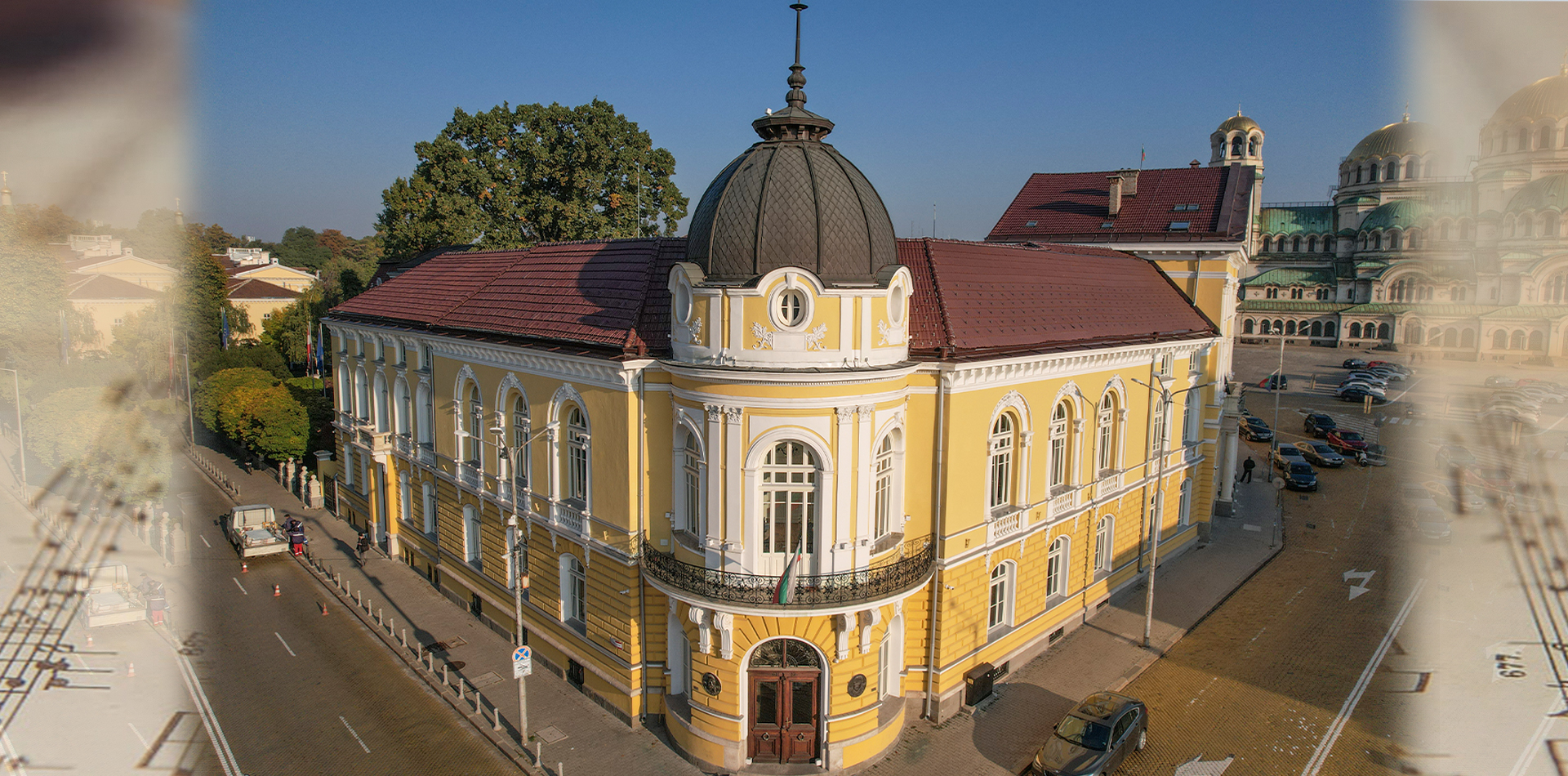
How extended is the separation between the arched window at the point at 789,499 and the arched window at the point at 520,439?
8583 mm

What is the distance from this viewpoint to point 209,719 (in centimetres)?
2089

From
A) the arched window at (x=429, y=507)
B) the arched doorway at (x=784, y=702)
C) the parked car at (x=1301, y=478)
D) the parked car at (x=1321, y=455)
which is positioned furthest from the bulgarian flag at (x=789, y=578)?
the parked car at (x=1321, y=455)

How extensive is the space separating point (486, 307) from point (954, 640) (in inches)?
692

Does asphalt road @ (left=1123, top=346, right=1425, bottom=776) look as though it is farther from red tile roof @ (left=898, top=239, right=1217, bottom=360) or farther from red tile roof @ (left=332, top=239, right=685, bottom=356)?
red tile roof @ (left=332, top=239, right=685, bottom=356)

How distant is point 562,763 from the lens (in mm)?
19562

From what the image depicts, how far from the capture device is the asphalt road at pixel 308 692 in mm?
19891

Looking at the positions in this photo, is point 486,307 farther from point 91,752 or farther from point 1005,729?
point 1005,729

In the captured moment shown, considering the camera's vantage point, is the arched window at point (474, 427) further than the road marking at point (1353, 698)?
Yes

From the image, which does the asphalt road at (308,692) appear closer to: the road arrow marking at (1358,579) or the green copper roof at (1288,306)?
the road arrow marking at (1358,579)

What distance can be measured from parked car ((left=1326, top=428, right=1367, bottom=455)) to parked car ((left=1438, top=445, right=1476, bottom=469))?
21.3 meters

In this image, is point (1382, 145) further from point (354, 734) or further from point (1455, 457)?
point (354, 734)

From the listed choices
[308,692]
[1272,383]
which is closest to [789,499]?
[308,692]

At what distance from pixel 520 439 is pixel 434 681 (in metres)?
7.06

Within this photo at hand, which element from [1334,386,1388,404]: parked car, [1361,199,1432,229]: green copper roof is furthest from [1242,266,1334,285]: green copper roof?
[1334,386,1388,404]: parked car
